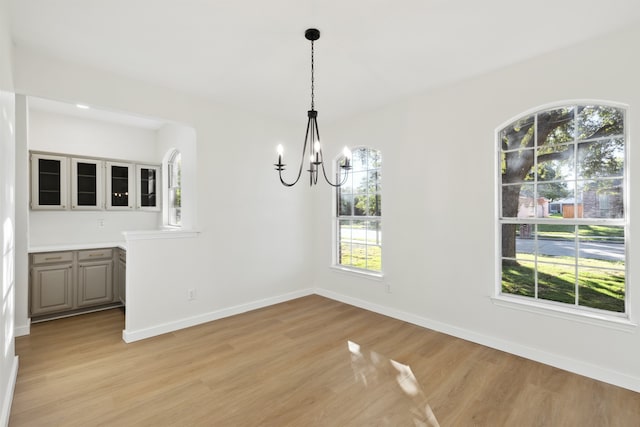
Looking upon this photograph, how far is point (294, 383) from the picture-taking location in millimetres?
2457

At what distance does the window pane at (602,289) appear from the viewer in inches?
99.0

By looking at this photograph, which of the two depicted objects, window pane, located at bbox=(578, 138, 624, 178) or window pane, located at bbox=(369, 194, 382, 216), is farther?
window pane, located at bbox=(369, 194, 382, 216)

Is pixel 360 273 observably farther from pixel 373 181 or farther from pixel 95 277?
pixel 95 277

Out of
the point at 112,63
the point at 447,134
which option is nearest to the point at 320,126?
the point at 447,134

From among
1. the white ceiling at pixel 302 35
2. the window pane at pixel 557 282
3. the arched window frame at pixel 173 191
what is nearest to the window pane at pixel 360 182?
the white ceiling at pixel 302 35

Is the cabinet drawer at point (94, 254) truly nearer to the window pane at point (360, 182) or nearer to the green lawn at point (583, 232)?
the window pane at point (360, 182)

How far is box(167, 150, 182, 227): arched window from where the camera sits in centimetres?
503

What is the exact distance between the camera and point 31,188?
4031 mm

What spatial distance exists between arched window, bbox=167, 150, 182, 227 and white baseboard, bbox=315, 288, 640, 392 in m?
3.43

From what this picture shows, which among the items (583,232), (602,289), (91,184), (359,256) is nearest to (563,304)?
(602,289)

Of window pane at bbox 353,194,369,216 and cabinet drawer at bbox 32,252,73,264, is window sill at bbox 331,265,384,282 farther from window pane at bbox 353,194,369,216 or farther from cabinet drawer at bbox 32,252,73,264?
cabinet drawer at bbox 32,252,73,264

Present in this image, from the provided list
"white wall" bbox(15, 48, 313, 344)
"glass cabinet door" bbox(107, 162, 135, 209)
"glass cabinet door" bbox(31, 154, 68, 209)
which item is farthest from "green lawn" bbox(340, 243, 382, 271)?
"glass cabinet door" bbox(31, 154, 68, 209)

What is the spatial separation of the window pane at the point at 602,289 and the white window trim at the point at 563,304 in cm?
6

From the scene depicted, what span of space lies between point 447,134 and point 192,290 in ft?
11.6
